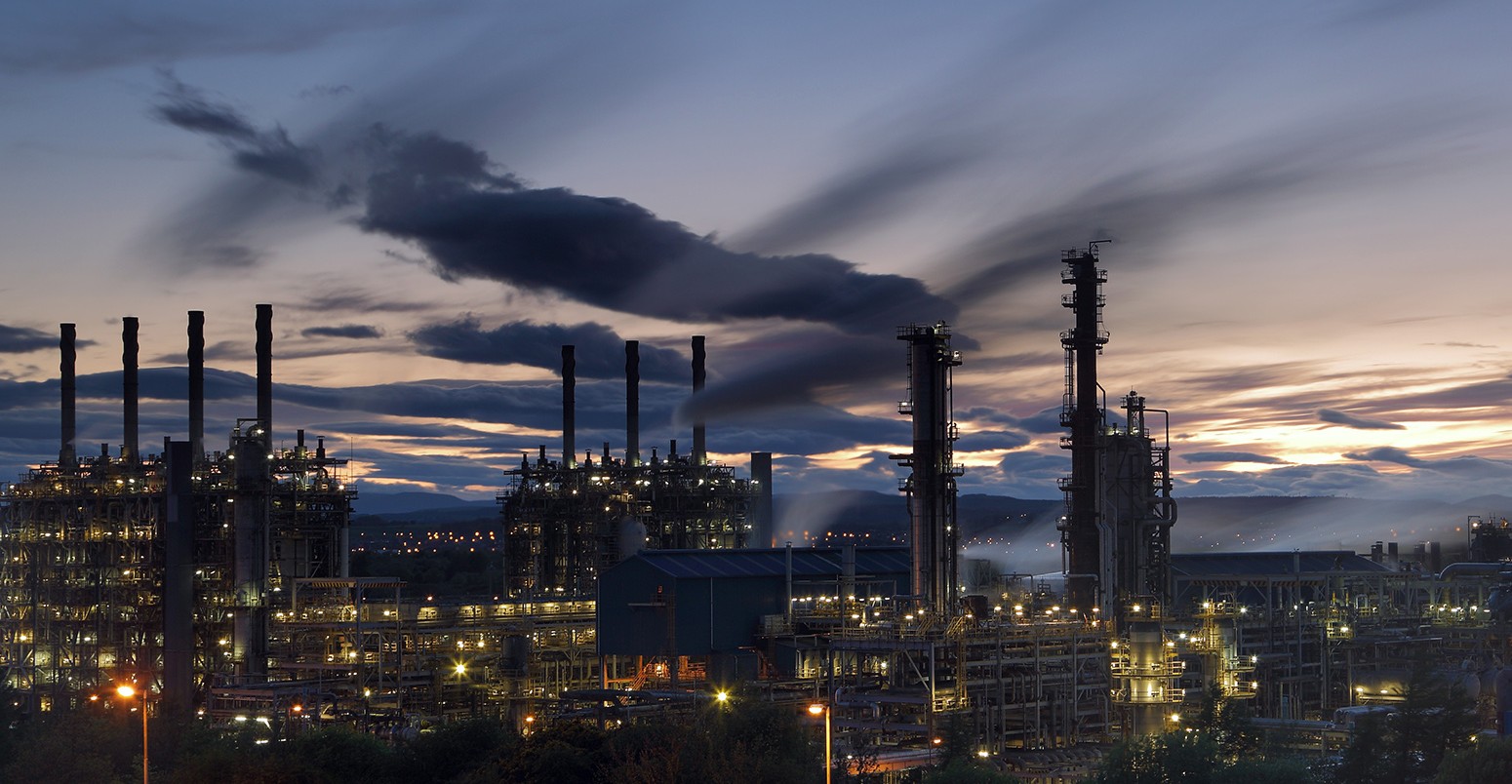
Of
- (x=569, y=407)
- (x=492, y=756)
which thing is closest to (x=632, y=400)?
(x=569, y=407)

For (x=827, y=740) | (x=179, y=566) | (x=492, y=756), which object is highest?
(x=179, y=566)

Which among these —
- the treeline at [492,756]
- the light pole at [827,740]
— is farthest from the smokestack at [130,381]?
the light pole at [827,740]

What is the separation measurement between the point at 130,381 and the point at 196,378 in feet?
11.3

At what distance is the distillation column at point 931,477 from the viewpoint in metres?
60.8

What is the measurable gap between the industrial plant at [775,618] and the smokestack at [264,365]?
0.66 feet

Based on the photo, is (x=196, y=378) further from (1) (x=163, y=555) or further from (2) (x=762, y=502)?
(2) (x=762, y=502)

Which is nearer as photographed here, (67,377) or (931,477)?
(931,477)

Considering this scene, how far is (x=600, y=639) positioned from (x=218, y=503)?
21850 mm

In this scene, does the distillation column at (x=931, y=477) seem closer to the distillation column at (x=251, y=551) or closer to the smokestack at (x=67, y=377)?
the distillation column at (x=251, y=551)

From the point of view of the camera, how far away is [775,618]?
6575 cm

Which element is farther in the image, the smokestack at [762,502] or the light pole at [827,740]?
the smokestack at [762,502]

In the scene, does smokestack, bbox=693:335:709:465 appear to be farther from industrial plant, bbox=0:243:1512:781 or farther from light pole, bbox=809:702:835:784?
light pole, bbox=809:702:835:784

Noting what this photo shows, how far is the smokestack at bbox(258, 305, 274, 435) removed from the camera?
88.8 m

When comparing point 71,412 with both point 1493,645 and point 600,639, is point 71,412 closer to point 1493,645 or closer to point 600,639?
point 600,639
